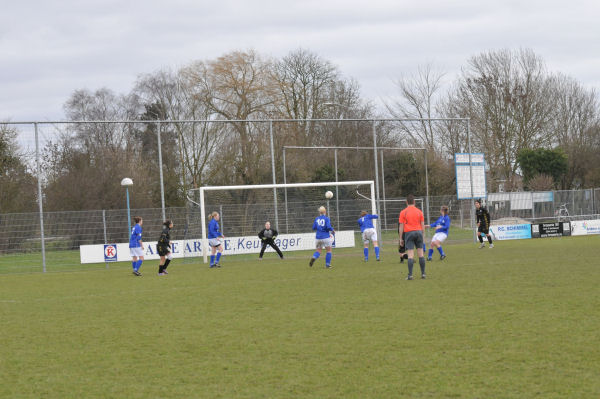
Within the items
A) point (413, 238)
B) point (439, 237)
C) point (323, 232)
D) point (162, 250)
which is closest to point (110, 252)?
point (162, 250)

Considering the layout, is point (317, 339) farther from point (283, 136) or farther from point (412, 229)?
point (283, 136)

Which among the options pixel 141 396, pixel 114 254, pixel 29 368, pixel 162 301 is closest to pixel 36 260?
pixel 114 254

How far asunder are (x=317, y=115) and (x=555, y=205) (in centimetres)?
1679

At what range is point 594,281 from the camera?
13273 millimetres

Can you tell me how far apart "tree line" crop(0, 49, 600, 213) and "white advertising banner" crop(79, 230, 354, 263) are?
386 cm

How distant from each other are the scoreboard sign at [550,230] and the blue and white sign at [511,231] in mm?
441

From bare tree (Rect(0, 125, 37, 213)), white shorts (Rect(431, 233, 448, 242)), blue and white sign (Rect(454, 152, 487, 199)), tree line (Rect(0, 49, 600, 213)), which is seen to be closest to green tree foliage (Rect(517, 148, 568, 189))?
tree line (Rect(0, 49, 600, 213))

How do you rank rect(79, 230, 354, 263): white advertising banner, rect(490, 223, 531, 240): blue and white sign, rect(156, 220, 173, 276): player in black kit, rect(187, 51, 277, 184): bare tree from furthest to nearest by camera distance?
rect(187, 51, 277, 184): bare tree → rect(490, 223, 531, 240): blue and white sign → rect(79, 230, 354, 263): white advertising banner → rect(156, 220, 173, 276): player in black kit

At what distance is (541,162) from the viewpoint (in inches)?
2044

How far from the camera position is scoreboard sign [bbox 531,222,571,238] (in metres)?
36.3

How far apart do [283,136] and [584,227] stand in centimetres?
1708

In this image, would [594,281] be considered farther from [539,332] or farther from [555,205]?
[555,205]

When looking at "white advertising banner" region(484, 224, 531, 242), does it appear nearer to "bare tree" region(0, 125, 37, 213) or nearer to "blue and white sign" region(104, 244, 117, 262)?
"blue and white sign" region(104, 244, 117, 262)

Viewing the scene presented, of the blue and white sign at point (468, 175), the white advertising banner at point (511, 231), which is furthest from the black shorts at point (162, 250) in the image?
the white advertising banner at point (511, 231)
